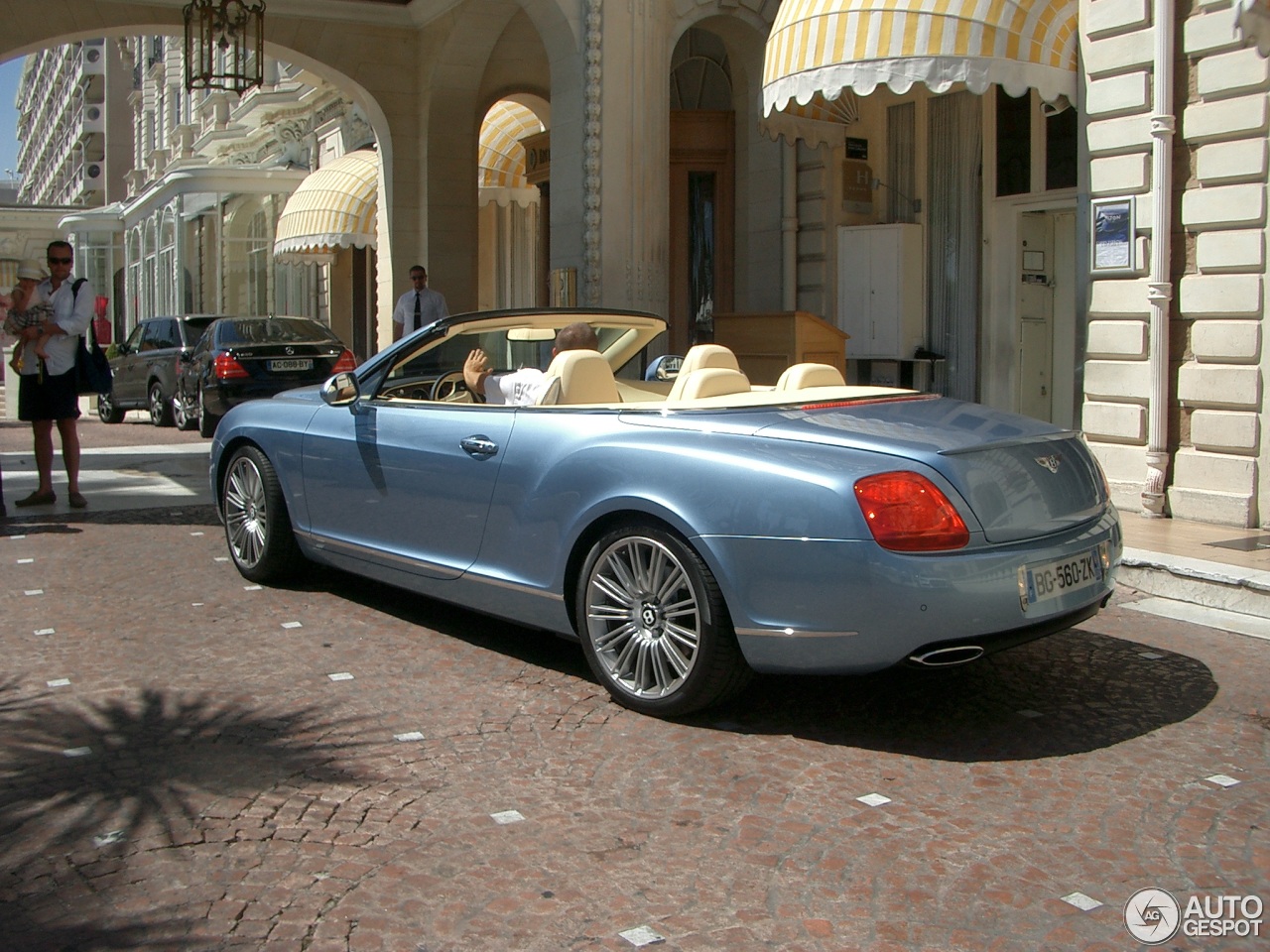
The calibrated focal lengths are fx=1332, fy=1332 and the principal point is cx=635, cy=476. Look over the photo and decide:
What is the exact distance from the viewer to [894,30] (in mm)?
10102

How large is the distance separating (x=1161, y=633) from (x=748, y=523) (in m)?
2.77

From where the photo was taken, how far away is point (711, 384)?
5289 mm

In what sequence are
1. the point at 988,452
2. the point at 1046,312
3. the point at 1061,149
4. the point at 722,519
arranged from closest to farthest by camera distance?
1. the point at 722,519
2. the point at 988,452
3. the point at 1061,149
4. the point at 1046,312

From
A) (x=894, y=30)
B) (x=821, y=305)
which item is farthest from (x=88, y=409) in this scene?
(x=894, y=30)

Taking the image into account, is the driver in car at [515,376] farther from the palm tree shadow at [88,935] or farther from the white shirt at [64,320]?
the white shirt at [64,320]

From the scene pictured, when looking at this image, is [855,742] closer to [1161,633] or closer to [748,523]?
[748,523]

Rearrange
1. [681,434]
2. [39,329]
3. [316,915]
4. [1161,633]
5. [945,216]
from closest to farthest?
[316,915] < [681,434] < [1161,633] < [39,329] < [945,216]

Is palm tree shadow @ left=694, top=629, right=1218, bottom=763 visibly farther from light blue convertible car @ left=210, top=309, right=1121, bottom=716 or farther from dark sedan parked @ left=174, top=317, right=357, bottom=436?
dark sedan parked @ left=174, top=317, right=357, bottom=436

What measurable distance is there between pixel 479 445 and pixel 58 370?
18.7 ft

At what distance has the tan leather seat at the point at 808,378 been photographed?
553 centimetres

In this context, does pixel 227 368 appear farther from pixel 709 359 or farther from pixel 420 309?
pixel 709 359

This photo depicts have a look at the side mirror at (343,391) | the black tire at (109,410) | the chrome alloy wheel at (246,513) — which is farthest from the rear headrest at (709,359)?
the black tire at (109,410)

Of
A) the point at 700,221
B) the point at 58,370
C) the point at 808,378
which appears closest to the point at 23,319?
the point at 58,370

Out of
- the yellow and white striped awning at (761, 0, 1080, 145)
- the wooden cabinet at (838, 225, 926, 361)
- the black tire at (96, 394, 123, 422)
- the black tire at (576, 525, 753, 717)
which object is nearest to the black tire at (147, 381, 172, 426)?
the black tire at (96, 394, 123, 422)
